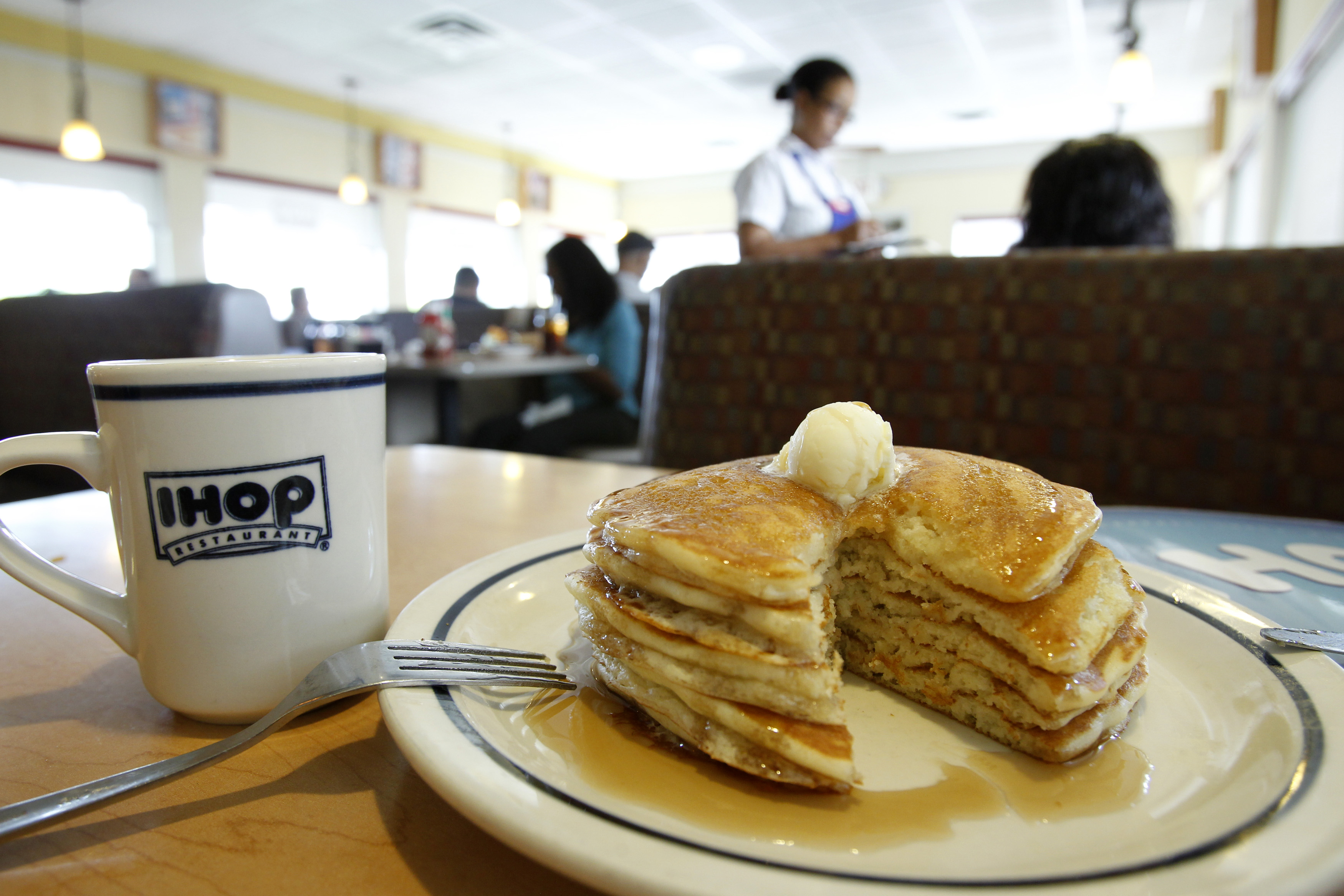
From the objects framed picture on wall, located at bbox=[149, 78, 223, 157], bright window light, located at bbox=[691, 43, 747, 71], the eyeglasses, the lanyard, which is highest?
bright window light, located at bbox=[691, 43, 747, 71]

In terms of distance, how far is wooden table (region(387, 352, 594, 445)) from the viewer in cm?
339

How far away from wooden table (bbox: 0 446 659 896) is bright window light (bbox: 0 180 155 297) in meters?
7.88

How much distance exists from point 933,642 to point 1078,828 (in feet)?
0.72

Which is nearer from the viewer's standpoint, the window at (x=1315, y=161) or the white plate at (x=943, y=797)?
the white plate at (x=943, y=797)

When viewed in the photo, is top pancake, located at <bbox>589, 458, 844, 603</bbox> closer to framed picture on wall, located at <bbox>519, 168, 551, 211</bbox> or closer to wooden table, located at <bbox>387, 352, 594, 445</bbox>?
wooden table, located at <bbox>387, 352, 594, 445</bbox>

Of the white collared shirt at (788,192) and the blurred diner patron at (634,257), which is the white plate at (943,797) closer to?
the white collared shirt at (788,192)

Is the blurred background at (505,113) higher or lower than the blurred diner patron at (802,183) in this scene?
higher

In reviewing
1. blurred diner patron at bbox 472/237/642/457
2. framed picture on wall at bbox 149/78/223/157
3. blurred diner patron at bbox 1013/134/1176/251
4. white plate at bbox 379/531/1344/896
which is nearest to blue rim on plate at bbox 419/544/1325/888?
white plate at bbox 379/531/1344/896

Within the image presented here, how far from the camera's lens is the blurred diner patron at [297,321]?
23.5 feet

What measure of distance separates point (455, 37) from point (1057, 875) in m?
7.76

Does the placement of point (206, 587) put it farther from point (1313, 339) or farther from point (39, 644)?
point (1313, 339)

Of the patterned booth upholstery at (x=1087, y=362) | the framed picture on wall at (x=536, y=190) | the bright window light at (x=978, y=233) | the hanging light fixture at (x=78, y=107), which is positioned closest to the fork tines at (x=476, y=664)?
the patterned booth upholstery at (x=1087, y=362)

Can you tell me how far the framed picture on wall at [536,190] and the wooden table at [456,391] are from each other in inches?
305

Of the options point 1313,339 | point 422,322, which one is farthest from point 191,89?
point 1313,339
